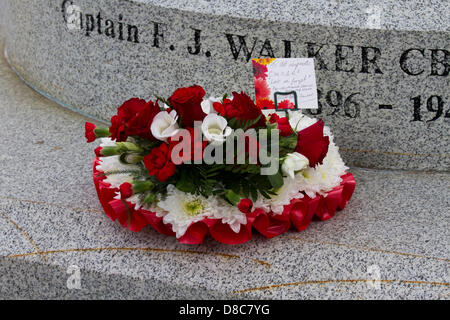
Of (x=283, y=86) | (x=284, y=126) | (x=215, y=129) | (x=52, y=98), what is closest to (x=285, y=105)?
(x=283, y=86)

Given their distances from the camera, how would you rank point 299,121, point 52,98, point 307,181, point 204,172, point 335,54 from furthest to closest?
point 52,98 → point 335,54 → point 299,121 → point 307,181 → point 204,172

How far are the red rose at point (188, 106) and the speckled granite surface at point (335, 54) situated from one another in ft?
2.47

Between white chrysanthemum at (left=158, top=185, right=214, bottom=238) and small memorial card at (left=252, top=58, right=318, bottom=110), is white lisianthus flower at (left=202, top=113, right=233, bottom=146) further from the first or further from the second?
small memorial card at (left=252, top=58, right=318, bottom=110)

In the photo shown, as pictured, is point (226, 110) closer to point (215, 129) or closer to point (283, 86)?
point (215, 129)

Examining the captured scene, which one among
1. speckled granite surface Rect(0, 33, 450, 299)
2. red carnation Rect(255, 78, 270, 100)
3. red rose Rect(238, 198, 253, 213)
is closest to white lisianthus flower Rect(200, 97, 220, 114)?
red carnation Rect(255, 78, 270, 100)

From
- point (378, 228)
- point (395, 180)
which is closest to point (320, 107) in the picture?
point (395, 180)

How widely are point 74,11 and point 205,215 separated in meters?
1.72

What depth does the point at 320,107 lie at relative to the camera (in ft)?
9.15

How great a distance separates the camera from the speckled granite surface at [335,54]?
2.62 metres

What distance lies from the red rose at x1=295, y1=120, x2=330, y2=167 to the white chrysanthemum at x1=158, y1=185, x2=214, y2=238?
390mm

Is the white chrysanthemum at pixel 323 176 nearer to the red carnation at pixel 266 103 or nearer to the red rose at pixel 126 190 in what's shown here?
the red carnation at pixel 266 103

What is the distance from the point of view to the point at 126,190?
82.2 inches

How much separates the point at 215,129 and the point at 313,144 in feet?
1.22

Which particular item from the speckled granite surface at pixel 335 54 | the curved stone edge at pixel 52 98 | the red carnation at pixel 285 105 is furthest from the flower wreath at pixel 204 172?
the curved stone edge at pixel 52 98
